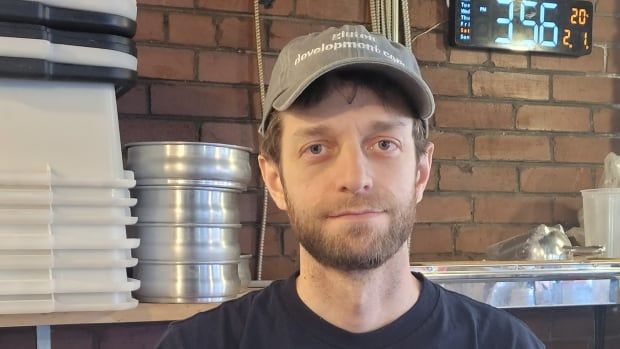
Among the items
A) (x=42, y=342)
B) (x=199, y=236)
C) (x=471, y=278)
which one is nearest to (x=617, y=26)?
(x=471, y=278)

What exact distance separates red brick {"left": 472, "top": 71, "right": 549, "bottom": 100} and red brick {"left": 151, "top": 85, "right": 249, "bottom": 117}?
626 mm

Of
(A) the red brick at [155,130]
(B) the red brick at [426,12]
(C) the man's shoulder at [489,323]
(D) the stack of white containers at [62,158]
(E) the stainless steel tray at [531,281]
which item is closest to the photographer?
(C) the man's shoulder at [489,323]

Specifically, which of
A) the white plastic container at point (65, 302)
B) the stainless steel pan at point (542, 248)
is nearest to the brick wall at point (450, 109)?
the stainless steel pan at point (542, 248)

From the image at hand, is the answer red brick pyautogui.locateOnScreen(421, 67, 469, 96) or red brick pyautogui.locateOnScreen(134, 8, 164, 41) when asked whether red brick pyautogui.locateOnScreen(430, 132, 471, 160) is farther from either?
red brick pyautogui.locateOnScreen(134, 8, 164, 41)

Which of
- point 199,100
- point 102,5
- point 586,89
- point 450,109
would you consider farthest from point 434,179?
point 102,5

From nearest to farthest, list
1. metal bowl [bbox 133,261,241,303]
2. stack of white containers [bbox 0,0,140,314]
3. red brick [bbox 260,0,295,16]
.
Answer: stack of white containers [bbox 0,0,140,314] → metal bowl [bbox 133,261,241,303] → red brick [bbox 260,0,295,16]

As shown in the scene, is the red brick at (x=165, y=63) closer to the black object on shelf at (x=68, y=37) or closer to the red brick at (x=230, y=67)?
the red brick at (x=230, y=67)

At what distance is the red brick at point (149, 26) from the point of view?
1.64 meters

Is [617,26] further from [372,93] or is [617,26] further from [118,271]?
[118,271]

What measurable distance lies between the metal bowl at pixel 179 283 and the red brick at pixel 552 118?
0.99 meters

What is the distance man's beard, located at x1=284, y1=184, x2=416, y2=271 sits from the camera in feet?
3.20

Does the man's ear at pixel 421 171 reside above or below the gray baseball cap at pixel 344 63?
below

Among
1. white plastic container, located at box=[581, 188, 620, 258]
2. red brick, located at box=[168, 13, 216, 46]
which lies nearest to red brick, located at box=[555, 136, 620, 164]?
white plastic container, located at box=[581, 188, 620, 258]

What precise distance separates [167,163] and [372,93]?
0.48 meters
